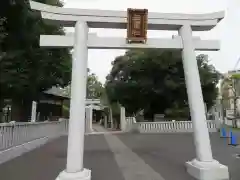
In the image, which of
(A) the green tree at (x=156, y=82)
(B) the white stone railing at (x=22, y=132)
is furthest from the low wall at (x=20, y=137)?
(A) the green tree at (x=156, y=82)

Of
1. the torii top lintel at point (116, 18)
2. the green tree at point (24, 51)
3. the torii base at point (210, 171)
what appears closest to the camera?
the torii base at point (210, 171)

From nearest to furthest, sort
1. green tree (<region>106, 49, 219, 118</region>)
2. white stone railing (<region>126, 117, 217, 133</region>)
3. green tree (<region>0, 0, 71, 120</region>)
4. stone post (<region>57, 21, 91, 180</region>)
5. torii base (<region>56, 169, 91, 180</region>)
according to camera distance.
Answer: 1. torii base (<region>56, 169, 91, 180</region>)
2. stone post (<region>57, 21, 91, 180</region>)
3. green tree (<region>0, 0, 71, 120</region>)
4. white stone railing (<region>126, 117, 217, 133</region>)
5. green tree (<region>106, 49, 219, 118</region>)

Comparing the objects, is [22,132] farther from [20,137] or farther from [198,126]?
[198,126]

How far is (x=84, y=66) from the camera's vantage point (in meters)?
6.17

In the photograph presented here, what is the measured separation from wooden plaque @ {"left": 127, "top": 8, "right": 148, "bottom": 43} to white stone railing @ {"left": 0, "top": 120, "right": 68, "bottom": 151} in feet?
16.4

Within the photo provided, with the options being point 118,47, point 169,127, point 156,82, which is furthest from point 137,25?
point 156,82

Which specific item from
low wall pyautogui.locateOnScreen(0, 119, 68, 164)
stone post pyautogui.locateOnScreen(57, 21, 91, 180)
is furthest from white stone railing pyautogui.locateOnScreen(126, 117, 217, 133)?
stone post pyautogui.locateOnScreen(57, 21, 91, 180)

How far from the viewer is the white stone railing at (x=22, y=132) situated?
8402 mm

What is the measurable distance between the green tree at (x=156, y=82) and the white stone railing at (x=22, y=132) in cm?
781

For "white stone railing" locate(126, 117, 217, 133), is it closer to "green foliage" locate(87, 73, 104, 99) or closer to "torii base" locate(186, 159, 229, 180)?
"torii base" locate(186, 159, 229, 180)

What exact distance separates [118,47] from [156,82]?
15751mm

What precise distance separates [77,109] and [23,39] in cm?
715

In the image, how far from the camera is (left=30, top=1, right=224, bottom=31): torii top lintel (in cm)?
634

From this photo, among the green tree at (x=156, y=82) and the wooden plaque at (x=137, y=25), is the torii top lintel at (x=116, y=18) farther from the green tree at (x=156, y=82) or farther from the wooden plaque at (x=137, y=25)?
the green tree at (x=156, y=82)
